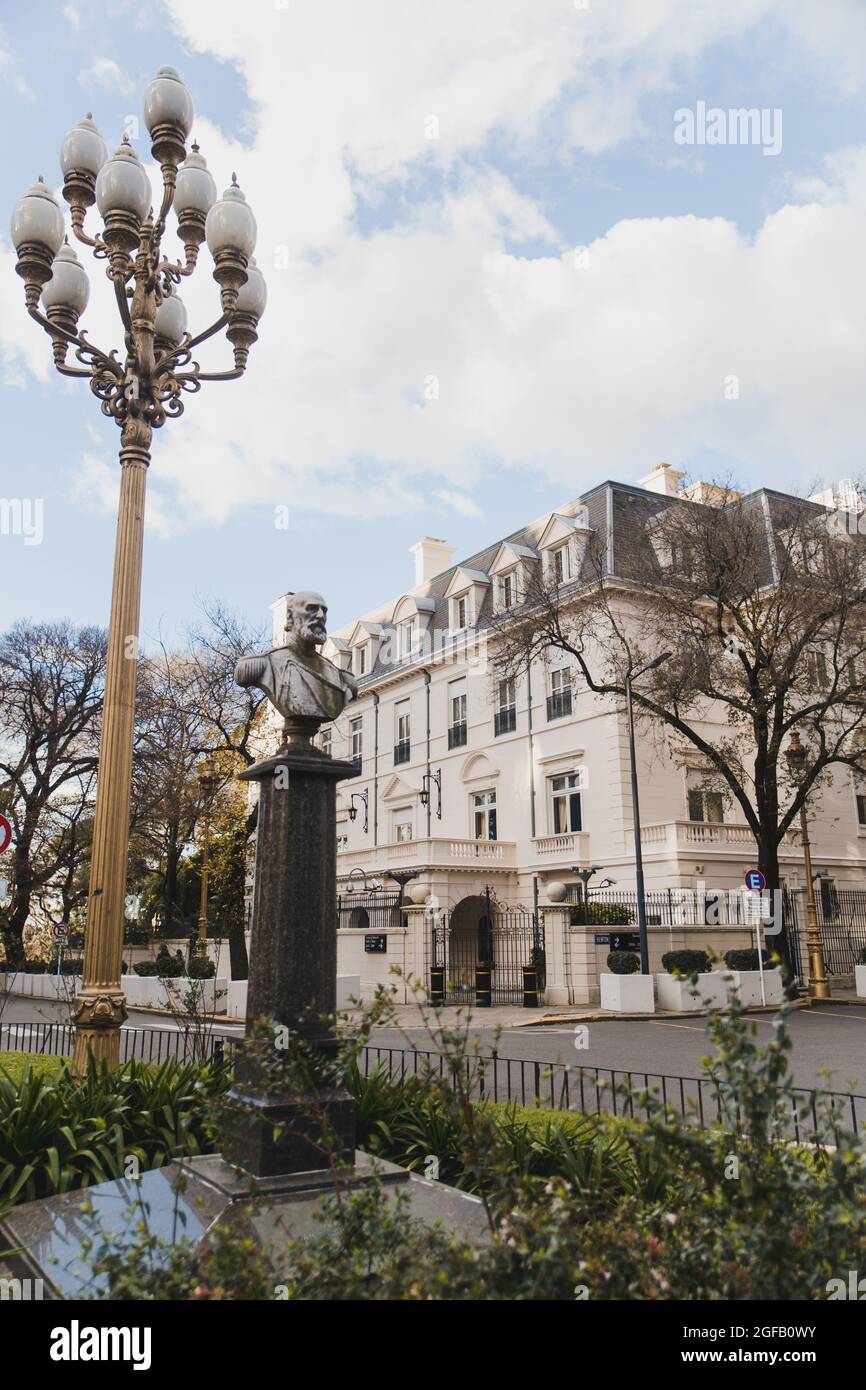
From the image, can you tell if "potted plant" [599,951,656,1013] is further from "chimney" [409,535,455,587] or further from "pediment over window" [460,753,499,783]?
"chimney" [409,535,455,587]

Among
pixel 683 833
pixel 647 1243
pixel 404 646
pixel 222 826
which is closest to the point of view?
pixel 647 1243

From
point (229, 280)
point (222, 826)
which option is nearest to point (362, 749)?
point (222, 826)

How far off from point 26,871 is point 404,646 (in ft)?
59.7

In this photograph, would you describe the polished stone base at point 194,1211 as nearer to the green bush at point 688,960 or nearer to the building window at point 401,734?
the green bush at point 688,960

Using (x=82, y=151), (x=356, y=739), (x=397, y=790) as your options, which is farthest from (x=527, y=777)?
Result: (x=82, y=151)

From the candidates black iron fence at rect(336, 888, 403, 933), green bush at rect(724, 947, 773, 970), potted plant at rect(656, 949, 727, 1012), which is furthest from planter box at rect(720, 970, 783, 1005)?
black iron fence at rect(336, 888, 403, 933)

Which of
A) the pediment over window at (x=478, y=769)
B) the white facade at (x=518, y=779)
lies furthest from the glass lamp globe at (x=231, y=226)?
the pediment over window at (x=478, y=769)

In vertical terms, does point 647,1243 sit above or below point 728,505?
below

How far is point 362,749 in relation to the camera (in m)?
46.4

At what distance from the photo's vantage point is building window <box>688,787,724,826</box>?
31.3 m

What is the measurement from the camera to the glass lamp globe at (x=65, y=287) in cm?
977

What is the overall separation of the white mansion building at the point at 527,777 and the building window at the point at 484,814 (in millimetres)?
77

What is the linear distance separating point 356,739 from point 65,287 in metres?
38.0
